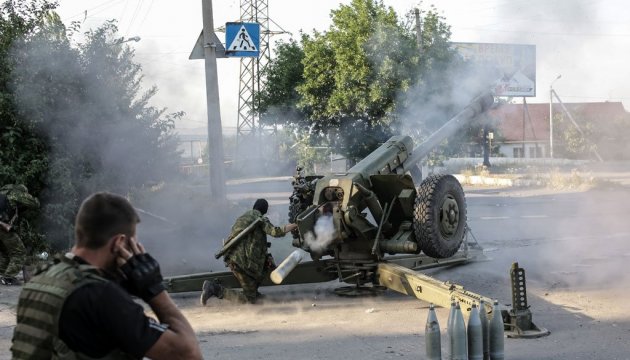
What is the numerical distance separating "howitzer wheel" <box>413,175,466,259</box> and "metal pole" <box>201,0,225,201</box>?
553 cm

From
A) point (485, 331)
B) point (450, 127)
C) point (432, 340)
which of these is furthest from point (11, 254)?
point (485, 331)

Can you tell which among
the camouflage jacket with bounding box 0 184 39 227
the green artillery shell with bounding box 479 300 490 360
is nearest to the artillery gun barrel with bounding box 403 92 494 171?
the green artillery shell with bounding box 479 300 490 360

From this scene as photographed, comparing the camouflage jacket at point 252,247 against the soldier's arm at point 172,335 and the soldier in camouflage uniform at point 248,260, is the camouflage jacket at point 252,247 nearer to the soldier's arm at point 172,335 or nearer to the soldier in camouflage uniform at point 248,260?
the soldier in camouflage uniform at point 248,260

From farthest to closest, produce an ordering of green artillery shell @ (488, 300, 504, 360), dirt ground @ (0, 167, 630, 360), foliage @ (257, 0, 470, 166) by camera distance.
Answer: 1. foliage @ (257, 0, 470, 166)
2. dirt ground @ (0, 167, 630, 360)
3. green artillery shell @ (488, 300, 504, 360)

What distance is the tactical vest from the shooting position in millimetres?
2412

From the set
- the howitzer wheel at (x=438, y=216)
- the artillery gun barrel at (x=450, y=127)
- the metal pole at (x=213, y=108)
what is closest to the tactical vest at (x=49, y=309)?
the howitzer wheel at (x=438, y=216)

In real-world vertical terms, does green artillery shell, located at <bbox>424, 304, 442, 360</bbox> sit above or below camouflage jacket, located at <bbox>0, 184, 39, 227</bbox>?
below

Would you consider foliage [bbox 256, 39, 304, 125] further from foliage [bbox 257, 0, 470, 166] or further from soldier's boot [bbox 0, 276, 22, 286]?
soldier's boot [bbox 0, 276, 22, 286]

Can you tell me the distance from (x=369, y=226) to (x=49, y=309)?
242 inches

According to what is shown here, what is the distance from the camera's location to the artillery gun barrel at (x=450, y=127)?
9.73 metres

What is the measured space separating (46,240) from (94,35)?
11.3 feet

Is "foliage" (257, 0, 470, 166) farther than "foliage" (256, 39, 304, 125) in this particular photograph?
No

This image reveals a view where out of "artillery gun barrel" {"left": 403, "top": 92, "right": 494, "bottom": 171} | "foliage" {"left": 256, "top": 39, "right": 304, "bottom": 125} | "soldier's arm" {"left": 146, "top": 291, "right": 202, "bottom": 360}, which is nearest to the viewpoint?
"soldier's arm" {"left": 146, "top": 291, "right": 202, "bottom": 360}

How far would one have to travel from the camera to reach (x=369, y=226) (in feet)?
27.5
